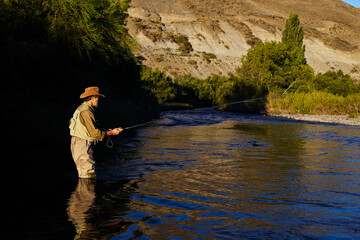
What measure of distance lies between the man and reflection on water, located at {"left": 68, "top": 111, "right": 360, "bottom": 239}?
0.56m

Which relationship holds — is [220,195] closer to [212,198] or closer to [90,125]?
[212,198]

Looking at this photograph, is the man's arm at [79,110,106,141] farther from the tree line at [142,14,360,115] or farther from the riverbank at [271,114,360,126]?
the tree line at [142,14,360,115]

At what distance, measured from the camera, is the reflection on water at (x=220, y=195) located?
5445 millimetres

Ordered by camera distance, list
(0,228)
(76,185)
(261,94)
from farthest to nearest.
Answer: (261,94), (76,185), (0,228)

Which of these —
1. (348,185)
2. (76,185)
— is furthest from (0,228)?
(348,185)

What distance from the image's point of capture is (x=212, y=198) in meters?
7.10

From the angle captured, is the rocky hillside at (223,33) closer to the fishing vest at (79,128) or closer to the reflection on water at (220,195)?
the reflection on water at (220,195)

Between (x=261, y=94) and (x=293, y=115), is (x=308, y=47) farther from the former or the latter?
(x=293, y=115)

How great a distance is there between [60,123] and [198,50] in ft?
269

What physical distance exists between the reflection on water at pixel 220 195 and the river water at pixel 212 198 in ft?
0.05

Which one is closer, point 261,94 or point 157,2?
point 261,94

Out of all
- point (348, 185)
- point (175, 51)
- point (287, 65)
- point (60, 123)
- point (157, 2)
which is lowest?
point (348, 185)

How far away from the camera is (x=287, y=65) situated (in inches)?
1977

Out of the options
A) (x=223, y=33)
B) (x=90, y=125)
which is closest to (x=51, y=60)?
(x=90, y=125)
